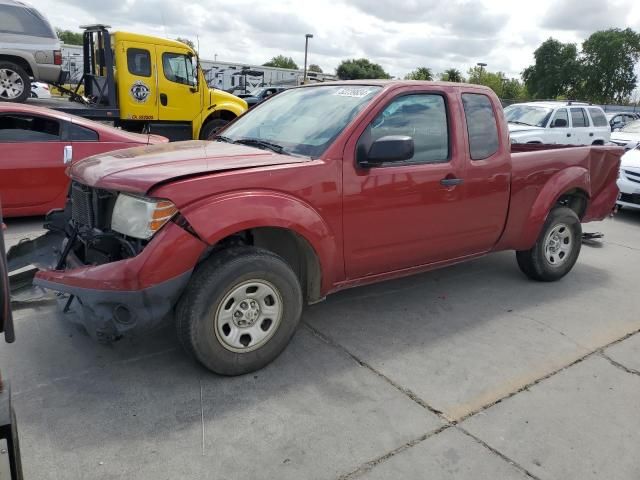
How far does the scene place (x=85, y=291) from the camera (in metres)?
2.90

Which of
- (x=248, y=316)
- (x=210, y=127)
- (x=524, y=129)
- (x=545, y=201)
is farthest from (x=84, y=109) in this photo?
(x=524, y=129)

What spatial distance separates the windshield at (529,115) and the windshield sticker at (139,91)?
8.26m

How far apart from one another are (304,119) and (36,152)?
12.6ft

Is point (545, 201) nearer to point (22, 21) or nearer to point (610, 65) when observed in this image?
point (22, 21)

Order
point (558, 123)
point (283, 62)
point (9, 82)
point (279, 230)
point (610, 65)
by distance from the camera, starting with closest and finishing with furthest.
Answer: point (279, 230), point (9, 82), point (558, 123), point (610, 65), point (283, 62)

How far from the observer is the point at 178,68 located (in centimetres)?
1150

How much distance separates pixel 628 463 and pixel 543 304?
6.96 feet

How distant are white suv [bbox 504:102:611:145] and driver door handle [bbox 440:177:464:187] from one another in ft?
28.2

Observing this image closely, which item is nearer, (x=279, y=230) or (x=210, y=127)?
(x=279, y=230)

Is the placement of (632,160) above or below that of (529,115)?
below

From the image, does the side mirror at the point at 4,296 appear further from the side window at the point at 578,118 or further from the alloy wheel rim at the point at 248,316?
the side window at the point at 578,118

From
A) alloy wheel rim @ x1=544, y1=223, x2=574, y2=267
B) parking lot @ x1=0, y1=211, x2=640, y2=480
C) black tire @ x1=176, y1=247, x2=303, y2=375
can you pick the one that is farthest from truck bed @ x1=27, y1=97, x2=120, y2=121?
alloy wheel rim @ x1=544, y1=223, x2=574, y2=267

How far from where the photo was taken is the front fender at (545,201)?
4789 millimetres

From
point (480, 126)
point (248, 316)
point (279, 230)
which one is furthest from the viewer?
point (480, 126)
